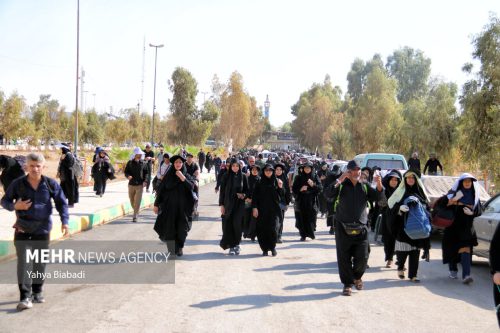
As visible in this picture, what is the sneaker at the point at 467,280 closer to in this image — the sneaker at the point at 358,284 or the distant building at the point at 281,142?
the sneaker at the point at 358,284

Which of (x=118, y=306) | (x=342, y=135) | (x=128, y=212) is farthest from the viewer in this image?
(x=342, y=135)

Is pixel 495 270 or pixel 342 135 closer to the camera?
pixel 495 270

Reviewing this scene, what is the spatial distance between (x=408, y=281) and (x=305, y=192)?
15.1ft

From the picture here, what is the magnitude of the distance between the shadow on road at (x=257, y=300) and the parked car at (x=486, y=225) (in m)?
2.84

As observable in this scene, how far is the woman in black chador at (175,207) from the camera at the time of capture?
33.0ft

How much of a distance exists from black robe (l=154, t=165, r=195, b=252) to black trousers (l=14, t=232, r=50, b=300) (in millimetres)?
3593

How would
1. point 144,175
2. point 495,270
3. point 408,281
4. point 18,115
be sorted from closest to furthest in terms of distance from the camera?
1. point 495,270
2. point 408,281
3. point 144,175
4. point 18,115

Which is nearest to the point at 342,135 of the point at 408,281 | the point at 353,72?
the point at 353,72

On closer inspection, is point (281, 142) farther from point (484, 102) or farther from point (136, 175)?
point (136, 175)

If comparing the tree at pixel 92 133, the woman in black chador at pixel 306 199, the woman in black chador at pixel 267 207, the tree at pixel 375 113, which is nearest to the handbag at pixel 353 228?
the woman in black chador at pixel 267 207

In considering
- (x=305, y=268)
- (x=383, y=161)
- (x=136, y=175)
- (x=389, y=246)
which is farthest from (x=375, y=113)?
(x=305, y=268)

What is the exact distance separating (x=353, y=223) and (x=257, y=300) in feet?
5.42

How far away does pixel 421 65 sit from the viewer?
Answer: 80.9 m

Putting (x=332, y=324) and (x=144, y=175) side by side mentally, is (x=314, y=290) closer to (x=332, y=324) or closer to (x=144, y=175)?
(x=332, y=324)
